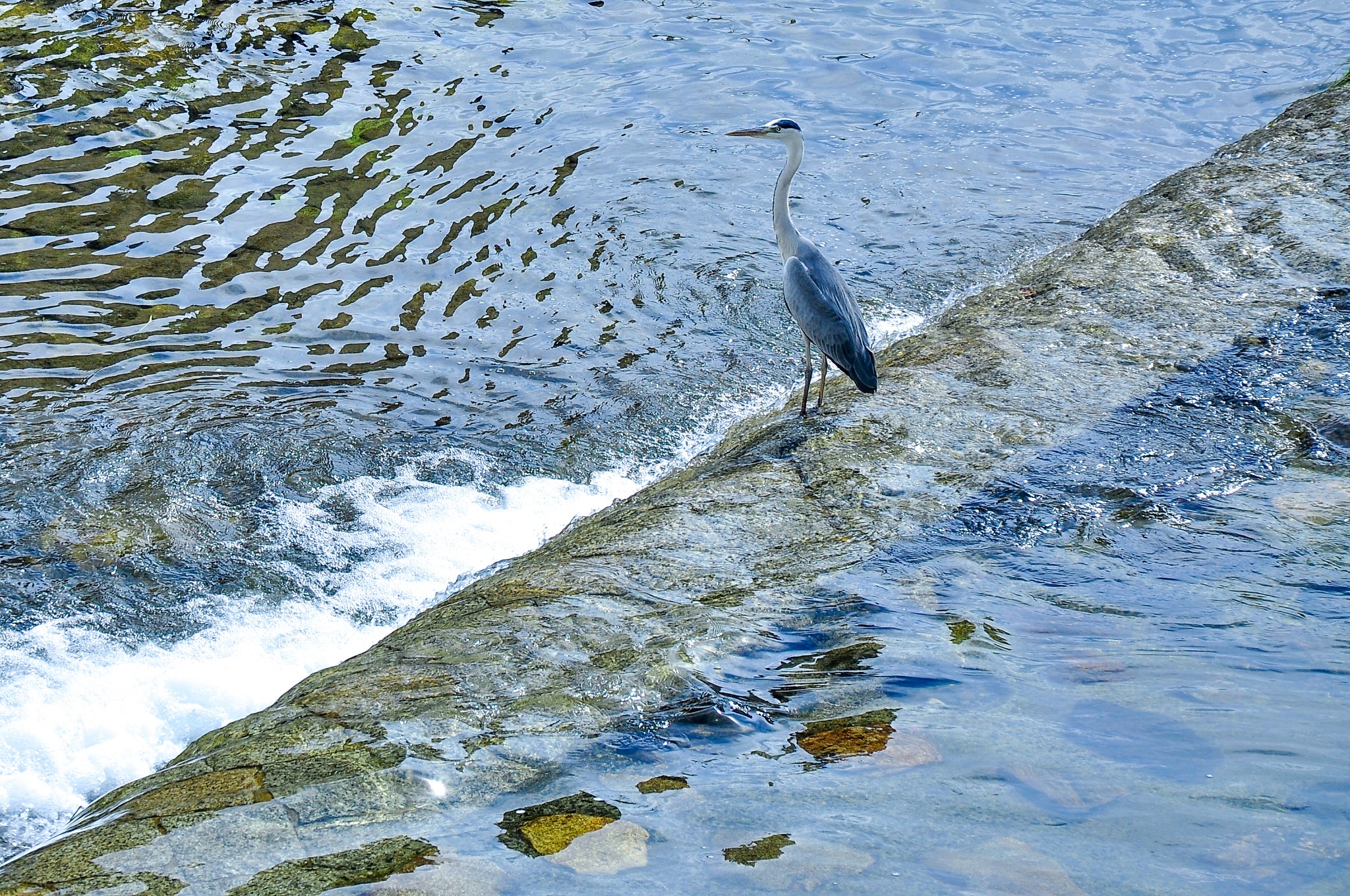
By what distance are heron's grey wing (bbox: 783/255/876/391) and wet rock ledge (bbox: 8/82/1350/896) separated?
242mm

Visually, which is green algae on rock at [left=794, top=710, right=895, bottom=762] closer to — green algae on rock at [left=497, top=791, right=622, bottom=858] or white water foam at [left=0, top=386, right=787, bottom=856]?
green algae on rock at [left=497, top=791, right=622, bottom=858]

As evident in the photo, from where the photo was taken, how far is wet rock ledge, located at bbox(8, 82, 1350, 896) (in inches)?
118

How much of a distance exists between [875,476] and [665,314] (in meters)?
3.17

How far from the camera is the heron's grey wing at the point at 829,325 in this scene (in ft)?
19.2

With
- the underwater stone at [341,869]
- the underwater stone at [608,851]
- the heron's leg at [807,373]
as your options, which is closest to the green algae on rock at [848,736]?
the underwater stone at [608,851]

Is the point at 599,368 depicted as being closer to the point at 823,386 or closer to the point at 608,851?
the point at 823,386

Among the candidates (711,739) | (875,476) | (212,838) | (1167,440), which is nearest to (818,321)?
(875,476)

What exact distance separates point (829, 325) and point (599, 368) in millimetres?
1857

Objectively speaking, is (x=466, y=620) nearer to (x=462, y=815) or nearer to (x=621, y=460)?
(x=462, y=815)

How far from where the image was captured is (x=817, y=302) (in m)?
6.08

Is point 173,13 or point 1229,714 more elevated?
point 173,13

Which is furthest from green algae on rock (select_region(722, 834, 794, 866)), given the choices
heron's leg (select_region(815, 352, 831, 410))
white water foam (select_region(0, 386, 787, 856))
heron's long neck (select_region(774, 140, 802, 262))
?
heron's long neck (select_region(774, 140, 802, 262))

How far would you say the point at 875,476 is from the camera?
16.8ft

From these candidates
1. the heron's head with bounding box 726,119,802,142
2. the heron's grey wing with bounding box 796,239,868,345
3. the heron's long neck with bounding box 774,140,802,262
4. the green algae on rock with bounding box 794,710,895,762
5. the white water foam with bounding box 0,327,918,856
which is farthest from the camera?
the heron's head with bounding box 726,119,802,142
